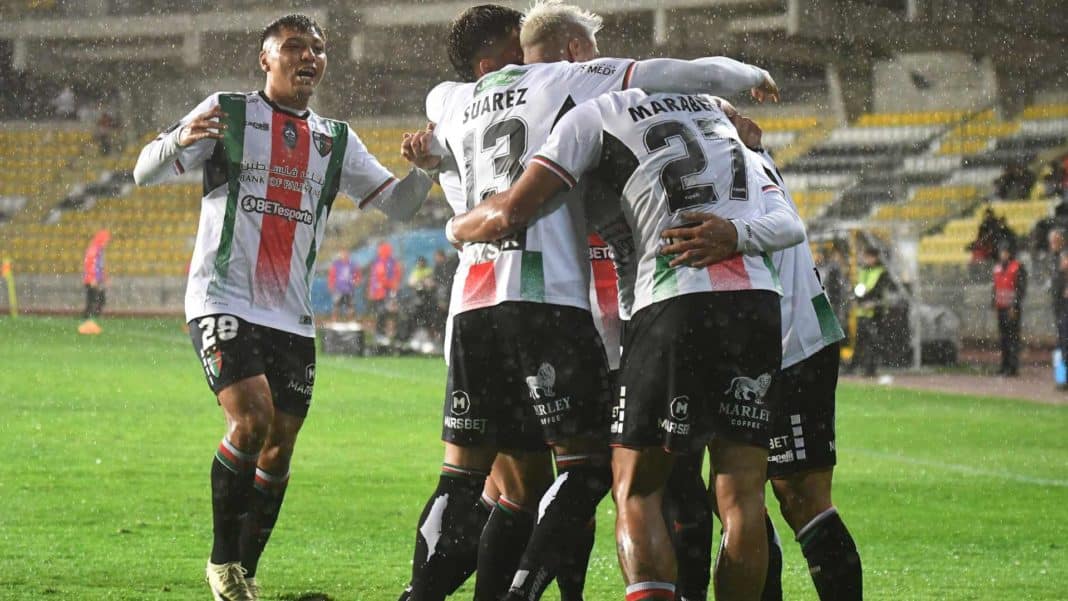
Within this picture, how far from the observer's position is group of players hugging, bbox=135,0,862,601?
12.3 feet

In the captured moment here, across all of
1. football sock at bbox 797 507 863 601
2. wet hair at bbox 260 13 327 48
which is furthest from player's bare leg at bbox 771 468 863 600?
wet hair at bbox 260 13 327 48

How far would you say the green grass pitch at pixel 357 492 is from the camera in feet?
19.1

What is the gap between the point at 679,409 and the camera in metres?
3.68

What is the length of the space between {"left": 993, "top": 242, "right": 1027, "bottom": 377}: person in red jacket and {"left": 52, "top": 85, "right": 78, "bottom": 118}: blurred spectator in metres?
25.9

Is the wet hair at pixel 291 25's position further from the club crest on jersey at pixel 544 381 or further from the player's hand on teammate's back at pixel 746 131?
the club crest on jersey at pixel 544 381

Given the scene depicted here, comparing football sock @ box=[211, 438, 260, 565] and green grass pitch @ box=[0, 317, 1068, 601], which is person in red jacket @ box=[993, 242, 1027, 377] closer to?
green grass pitch @ box=[0, 317, 1068, 601]

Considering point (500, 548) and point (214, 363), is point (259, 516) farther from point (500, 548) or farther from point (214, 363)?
point (500, 548)

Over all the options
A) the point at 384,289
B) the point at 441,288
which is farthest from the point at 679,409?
the point at 384,289

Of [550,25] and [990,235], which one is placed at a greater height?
[550,25]

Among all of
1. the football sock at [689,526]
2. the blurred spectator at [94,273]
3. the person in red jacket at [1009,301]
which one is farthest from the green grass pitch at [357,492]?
the blurred spectator at [94,273]

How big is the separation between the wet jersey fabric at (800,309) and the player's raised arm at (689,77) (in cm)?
34

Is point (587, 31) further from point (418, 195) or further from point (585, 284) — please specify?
point (418, 195)

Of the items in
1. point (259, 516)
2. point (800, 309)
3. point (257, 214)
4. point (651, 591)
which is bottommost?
point (259, 516)

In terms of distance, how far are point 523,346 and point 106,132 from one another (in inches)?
1305
